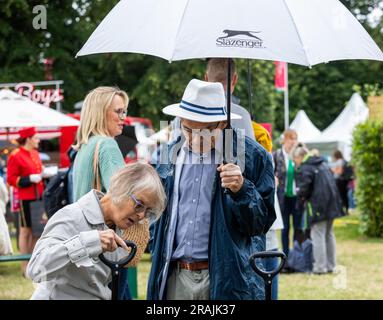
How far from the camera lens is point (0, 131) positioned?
638 inches

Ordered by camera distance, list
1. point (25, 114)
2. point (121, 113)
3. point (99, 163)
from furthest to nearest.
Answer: point (25, 114)
point (121, 113)
point (99, 163)

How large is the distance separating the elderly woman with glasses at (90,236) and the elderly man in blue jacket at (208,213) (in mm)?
594

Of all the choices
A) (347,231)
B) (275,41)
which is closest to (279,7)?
(275,41)

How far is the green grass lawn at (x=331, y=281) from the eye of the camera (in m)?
9.44

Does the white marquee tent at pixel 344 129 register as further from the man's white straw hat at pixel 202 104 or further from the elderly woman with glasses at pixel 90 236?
the elderly woman with glasses at pixel 90 236

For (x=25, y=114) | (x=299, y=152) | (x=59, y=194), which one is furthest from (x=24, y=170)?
(x=59, y=194)

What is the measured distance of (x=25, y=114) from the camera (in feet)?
38.0

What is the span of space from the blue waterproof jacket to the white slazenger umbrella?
0.40 m

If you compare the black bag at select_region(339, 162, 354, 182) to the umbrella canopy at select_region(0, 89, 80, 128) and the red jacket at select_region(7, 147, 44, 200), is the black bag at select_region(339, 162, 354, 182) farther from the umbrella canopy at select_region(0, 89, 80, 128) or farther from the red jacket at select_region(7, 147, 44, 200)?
the red jacket at select_region(7, 147, 44, 200)

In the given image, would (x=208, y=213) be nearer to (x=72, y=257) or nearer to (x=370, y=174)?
(x=72, y=257)

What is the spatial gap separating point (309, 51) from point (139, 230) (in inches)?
51.7

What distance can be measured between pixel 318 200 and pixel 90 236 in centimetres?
863

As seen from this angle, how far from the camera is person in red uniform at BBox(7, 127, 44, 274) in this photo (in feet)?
37.6

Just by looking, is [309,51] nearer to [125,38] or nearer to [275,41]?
[275,41]
